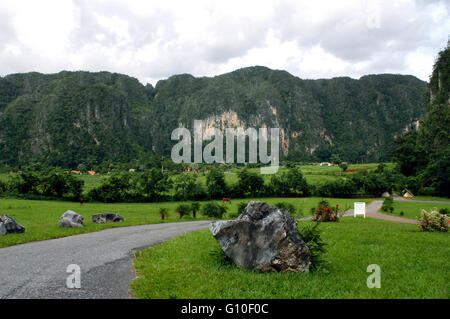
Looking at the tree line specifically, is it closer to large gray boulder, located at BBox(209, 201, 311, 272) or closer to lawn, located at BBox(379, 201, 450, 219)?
lawn, located at BBox(379, 201, 450, 219)

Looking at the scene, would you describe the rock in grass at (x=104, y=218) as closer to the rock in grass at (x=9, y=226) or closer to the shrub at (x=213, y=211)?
the rock in grass at (x=9, y=226)

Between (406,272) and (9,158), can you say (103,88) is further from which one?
(406,272)

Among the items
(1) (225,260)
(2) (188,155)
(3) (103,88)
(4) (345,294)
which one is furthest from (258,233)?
(3) (103,88)

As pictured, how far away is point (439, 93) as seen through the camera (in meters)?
86.4

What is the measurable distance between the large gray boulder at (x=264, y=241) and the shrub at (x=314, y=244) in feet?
0.90

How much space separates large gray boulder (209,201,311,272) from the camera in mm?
6371

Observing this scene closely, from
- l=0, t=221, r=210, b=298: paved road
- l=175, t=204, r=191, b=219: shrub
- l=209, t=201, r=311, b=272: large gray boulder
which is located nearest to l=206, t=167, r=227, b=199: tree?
l=175, t=204, r=191, b=219: shrub

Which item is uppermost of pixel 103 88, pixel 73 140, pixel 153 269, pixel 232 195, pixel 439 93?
pixel 103 88

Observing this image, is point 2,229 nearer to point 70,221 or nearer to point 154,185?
point 70,221

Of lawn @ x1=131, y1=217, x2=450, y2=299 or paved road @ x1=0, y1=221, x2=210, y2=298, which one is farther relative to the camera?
paved road @ x1=0, y1=221, x2=210, y2=298

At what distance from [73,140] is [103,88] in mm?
39863

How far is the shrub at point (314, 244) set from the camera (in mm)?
6684

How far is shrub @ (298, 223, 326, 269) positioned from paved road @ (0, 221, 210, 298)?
13.4 ft
